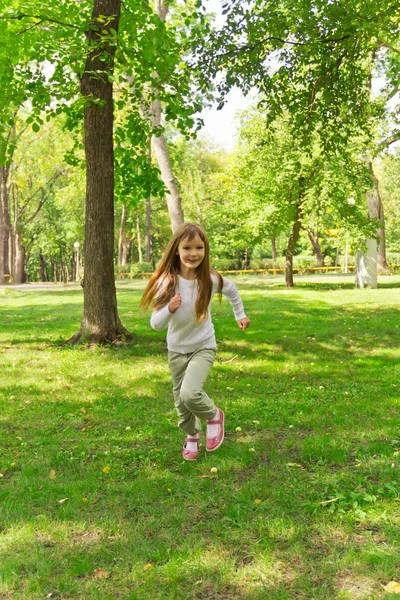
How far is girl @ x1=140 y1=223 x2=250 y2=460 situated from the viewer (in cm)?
473

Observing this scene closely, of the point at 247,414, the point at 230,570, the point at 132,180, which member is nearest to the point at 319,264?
the point at 132,180

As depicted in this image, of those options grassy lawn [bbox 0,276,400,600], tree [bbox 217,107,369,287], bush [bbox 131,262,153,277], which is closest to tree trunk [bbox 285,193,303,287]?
tree [bbox 217,107,369,287]

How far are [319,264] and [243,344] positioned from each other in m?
40.7

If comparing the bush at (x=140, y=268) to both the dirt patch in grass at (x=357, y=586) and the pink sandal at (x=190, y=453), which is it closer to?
the pink sandal at (x=190, y=453)

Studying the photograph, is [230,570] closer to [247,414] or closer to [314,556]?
[314,556]

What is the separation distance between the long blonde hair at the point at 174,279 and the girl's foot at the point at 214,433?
1.05 m

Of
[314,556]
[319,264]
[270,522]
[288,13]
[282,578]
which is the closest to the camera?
[282,578]

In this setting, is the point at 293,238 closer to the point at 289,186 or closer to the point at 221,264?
the point at 289,186

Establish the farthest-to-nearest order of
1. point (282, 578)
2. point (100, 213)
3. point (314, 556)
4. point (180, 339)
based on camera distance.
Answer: point (100, 213), point (180, 339), point (314, 556), point (282, 578)

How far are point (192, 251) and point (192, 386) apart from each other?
3.86ft

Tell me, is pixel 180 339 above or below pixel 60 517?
above

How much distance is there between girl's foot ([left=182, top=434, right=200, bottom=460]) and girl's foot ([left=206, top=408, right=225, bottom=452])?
123 millimetres

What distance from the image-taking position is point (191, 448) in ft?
16.4

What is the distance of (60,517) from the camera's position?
3.88 metres
